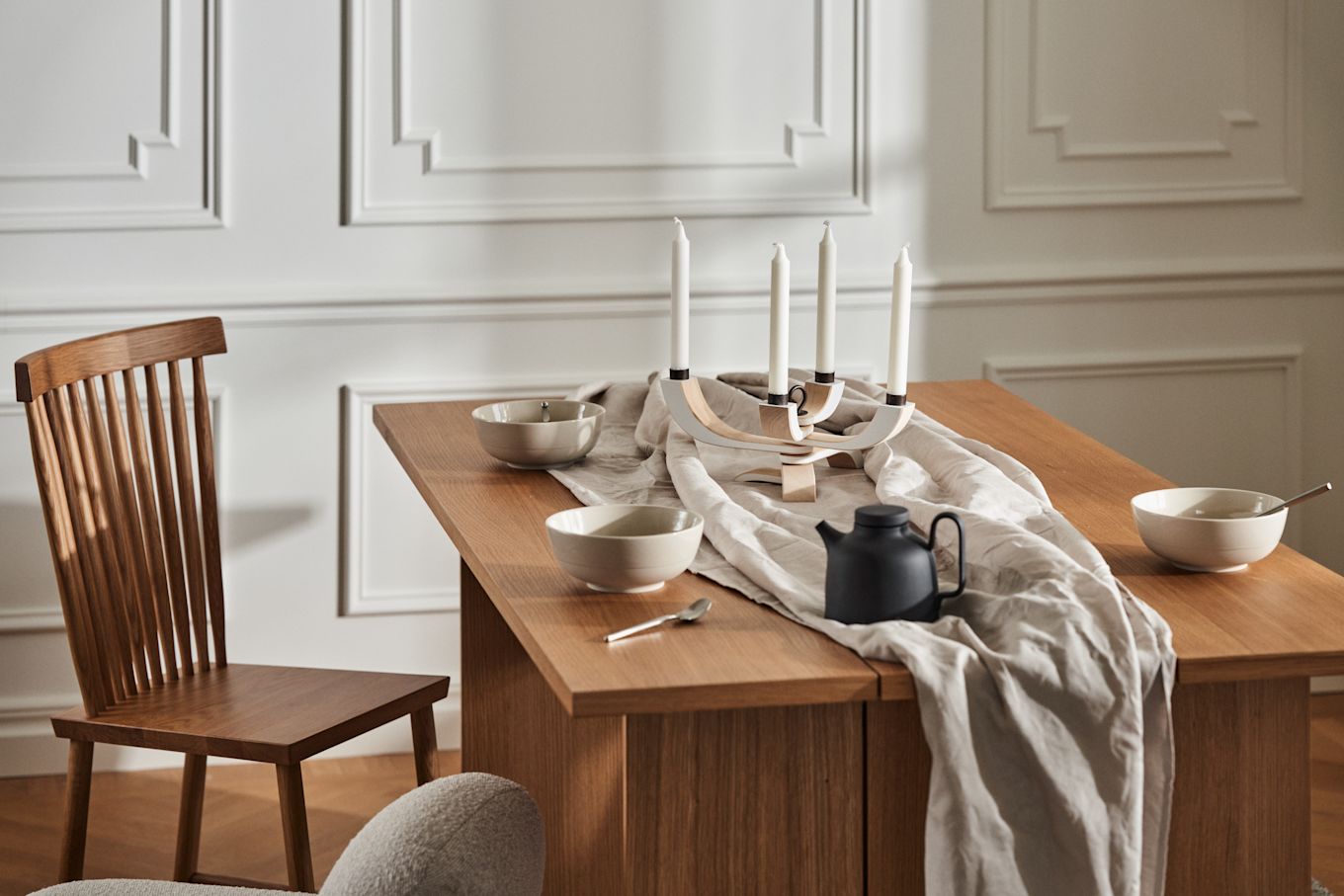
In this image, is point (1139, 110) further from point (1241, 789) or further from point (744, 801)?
point (744, 801)

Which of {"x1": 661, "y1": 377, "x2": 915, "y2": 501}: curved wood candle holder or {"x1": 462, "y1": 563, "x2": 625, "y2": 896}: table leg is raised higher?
{"x1": 661, "y1": 377, "x2": 915, "y2": 501}: curved wood candle holder

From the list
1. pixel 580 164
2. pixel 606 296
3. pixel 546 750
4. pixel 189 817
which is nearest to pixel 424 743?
pixel 546 750

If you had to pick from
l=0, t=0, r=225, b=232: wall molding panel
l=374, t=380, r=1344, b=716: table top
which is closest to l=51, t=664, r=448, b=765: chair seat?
A: l=374, t=380, r=1344, b=716: table top

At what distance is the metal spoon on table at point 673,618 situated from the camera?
1419mm

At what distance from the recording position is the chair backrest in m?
2.10

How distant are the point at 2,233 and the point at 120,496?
0.92 metres

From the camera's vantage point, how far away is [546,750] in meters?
2.26

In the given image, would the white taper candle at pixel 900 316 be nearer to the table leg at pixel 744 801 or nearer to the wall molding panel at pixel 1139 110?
the table leg at pixel 744 801

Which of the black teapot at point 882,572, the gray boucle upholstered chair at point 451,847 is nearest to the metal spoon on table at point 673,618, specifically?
the black teapot at point 882,572

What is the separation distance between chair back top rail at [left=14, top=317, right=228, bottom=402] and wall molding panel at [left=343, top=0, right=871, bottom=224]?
69cm

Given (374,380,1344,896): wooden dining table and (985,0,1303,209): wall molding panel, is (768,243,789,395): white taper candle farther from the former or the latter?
(985,0,1303,209): wall molding panel

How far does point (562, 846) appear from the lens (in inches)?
87.4

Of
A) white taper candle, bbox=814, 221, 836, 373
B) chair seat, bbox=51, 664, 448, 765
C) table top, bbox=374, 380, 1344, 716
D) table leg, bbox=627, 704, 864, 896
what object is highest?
white taper candle, bbox=814, 221, 836, 373

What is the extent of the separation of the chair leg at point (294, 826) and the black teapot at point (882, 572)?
0.94 m
